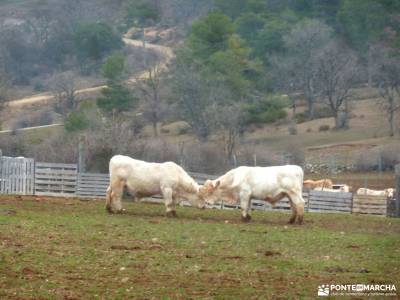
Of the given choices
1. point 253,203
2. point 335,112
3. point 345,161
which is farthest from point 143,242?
point 335,112

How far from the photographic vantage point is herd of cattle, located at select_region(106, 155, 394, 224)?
25750mm

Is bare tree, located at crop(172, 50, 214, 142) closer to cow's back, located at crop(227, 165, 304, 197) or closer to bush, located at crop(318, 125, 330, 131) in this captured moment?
bush, located at crop(318, 125, 330, 131)

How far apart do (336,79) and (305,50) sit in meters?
10.9

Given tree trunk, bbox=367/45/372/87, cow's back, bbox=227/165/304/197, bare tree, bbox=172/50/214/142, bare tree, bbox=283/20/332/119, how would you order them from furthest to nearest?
1. tree trunk, bbox=367/45/372/87
2. bare tree, bbox=283/20/332/119
3. bare tree, bbox=172/50/214/142
4. cow's back, bbox=227/165/304/197

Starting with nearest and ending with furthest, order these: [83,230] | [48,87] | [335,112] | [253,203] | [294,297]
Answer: [294,297]
[83,230]
[253,203]
[335,112]
[48,87]

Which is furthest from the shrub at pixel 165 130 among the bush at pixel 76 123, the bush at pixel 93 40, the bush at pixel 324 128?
the bush at pixel 93 40

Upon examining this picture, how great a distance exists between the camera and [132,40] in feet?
405

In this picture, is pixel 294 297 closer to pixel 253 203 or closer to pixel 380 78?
pixel 253 203

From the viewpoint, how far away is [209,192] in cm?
2686

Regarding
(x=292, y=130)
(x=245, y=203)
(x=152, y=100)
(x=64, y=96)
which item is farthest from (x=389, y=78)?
(x=245, y=203)

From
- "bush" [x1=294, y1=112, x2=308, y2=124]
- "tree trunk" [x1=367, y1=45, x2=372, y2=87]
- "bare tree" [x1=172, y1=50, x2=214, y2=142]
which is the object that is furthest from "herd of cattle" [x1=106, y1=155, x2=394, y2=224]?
"tree trunk" [x1=367, y1=45, x2=372, y2=87]

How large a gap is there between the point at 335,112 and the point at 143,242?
58333 mm

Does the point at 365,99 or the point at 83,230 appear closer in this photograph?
the point at 83,230

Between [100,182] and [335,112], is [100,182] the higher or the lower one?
the lower one
